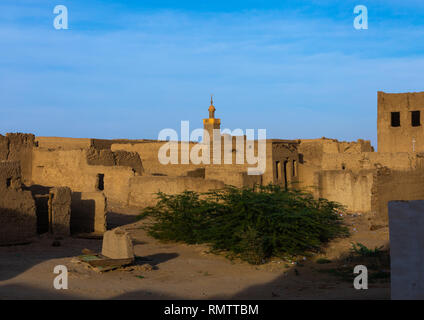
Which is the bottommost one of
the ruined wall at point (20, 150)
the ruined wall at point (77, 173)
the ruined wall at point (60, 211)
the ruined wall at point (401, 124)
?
the ruined wall at point (60, 211)

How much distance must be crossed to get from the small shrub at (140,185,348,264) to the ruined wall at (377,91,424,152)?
14748 mm

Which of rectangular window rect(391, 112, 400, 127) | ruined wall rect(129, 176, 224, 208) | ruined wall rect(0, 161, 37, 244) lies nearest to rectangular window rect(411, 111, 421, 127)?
rectangular window rect(391, 112, 400, 127)

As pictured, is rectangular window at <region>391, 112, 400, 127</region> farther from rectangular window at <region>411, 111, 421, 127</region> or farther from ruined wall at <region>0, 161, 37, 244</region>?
ruined wall at <region>0, 161, 37, 244</region>

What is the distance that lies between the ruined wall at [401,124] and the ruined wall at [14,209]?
20932 mm

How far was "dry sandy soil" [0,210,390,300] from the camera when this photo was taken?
7805mm

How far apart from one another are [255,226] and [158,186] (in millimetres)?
6574

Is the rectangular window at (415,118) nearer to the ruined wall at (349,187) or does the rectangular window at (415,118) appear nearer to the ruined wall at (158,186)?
the ruined wall at (349,187)

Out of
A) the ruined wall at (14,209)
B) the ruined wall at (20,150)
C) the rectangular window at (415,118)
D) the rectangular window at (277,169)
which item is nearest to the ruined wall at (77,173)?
the ruined wall at (20,150)

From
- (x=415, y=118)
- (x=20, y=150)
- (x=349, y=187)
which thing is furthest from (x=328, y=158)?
(x=20, y=150)

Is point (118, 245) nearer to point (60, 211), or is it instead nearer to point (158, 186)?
point (60, 211)

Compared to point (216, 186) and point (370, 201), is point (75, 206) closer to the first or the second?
point (216, 186)

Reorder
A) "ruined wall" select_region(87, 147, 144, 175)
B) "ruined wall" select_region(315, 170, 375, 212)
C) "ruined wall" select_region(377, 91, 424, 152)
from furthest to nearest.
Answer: "ruined wall" select_region(377, 91, 424, 152) → "ruined wall" select_region(87, 147, 144, 175) → "ruined wall" select_region(315, 170, 375, 212)

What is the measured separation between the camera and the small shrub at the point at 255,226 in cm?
1141
